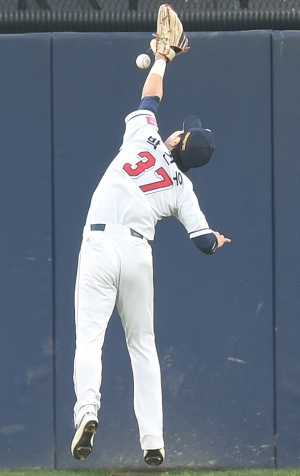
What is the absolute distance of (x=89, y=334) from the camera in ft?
18.1

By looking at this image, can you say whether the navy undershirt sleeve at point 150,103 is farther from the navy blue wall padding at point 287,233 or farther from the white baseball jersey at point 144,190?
the navy blue wall padding at point 287,233

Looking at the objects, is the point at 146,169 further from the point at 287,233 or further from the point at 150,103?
the point at 287,233

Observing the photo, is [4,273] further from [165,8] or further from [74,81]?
[165,8]

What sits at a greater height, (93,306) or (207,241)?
(207,241)

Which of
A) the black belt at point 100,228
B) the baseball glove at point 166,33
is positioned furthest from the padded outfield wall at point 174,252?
the black belt at point 100,228

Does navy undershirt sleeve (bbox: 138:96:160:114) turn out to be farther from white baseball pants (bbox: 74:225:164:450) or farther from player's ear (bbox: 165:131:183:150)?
→ white baseball pants (bbox: 74:225:164:450)

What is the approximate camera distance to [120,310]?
5715mm

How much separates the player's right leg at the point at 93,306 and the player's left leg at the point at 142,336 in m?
0.09

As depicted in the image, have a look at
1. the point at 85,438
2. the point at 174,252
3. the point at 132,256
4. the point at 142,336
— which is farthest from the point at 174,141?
the point at 85,438

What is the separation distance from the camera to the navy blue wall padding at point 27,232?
7164 mm

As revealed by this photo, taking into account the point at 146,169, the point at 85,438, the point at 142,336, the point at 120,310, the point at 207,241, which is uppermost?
the point at 146,169

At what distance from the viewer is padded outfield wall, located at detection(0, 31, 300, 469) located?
7164 mm

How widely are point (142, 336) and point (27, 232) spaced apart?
175cm

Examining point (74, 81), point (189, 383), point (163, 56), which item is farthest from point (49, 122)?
point (189, 383)
